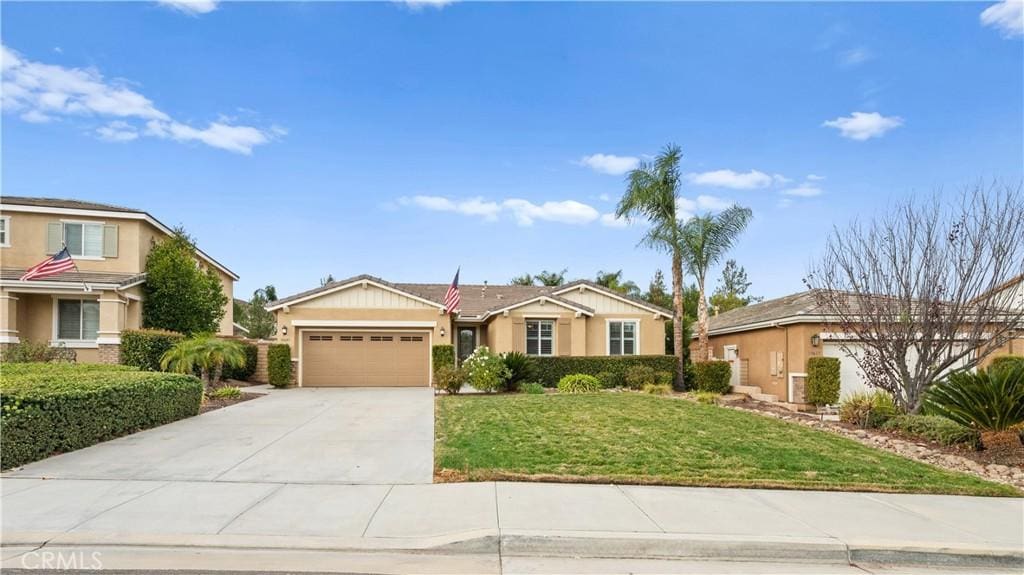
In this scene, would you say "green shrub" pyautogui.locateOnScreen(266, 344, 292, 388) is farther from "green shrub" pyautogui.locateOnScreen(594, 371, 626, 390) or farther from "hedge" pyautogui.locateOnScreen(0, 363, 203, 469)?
Result: "green shrub" pyautogui.locateOnScreen(594, 371, 626, 390)

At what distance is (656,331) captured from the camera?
2527 centimetres

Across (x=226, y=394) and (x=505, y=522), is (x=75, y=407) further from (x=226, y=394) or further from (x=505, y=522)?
(x=226, y=394)

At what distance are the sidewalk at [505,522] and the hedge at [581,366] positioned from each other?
15640 millimetres

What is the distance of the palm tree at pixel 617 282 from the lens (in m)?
40.2

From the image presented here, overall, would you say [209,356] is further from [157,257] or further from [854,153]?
[854,153]

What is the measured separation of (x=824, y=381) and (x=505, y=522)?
47.8 feet

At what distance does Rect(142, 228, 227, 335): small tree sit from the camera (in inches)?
874

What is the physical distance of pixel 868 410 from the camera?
1303cm

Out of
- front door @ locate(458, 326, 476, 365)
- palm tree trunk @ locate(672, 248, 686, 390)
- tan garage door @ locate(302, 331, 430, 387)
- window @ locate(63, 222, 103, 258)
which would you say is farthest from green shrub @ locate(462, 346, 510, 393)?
Result: window @ locate(63, 222, 103, 258)

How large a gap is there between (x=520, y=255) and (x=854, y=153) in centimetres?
2241

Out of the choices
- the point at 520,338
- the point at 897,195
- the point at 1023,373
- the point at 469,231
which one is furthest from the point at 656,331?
the point at 1023,373

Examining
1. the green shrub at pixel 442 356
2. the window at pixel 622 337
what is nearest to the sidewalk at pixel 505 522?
the green shrub at pixel 442 356

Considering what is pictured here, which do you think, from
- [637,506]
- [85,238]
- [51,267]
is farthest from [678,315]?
[85,238]

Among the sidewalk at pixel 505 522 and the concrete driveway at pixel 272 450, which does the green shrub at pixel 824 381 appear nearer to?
the sidewalk at pixel 505 522
